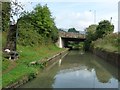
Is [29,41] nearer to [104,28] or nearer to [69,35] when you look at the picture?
[104,28]

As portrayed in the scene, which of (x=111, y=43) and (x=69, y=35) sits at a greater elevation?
(x=69, y=35)

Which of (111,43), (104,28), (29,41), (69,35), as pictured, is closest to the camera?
(29,41)

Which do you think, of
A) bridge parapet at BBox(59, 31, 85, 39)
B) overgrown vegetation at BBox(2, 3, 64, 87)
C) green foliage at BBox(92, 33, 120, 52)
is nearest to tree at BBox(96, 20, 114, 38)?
bridge parapet at BBox(59, 31, 85, 39)

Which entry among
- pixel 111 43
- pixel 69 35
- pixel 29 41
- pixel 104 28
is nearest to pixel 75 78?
pixel 29 41

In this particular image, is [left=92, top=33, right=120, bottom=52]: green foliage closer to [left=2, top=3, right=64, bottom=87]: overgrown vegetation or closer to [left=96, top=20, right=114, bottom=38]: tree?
[left=2, top=3, right=64, bottom=87]: overgrown vegetation

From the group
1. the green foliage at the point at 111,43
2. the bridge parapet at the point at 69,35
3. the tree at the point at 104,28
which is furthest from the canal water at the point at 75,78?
the bridge parapet at the point at 69,35

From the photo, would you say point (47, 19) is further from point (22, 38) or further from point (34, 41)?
point (22, 38)

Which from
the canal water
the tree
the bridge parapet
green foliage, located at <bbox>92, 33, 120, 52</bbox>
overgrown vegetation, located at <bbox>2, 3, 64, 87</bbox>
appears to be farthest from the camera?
the bridge parapet

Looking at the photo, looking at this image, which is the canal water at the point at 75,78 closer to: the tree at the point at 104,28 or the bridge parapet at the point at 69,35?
the tree at the point at 104,28

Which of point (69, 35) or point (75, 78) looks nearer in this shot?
point (75, 78)

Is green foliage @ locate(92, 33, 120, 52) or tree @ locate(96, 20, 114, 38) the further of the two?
tree @ locate(96, 20, 114, 38)

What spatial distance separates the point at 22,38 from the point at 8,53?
514 inches

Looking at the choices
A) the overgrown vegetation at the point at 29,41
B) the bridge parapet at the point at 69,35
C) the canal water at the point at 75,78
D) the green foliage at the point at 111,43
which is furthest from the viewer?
the bridge parapet at the point at 69,35

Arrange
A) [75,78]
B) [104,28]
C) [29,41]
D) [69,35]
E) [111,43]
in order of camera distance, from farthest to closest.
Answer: [69,35] < [104,28] < [111,43] < [29,41] < [75,78]
